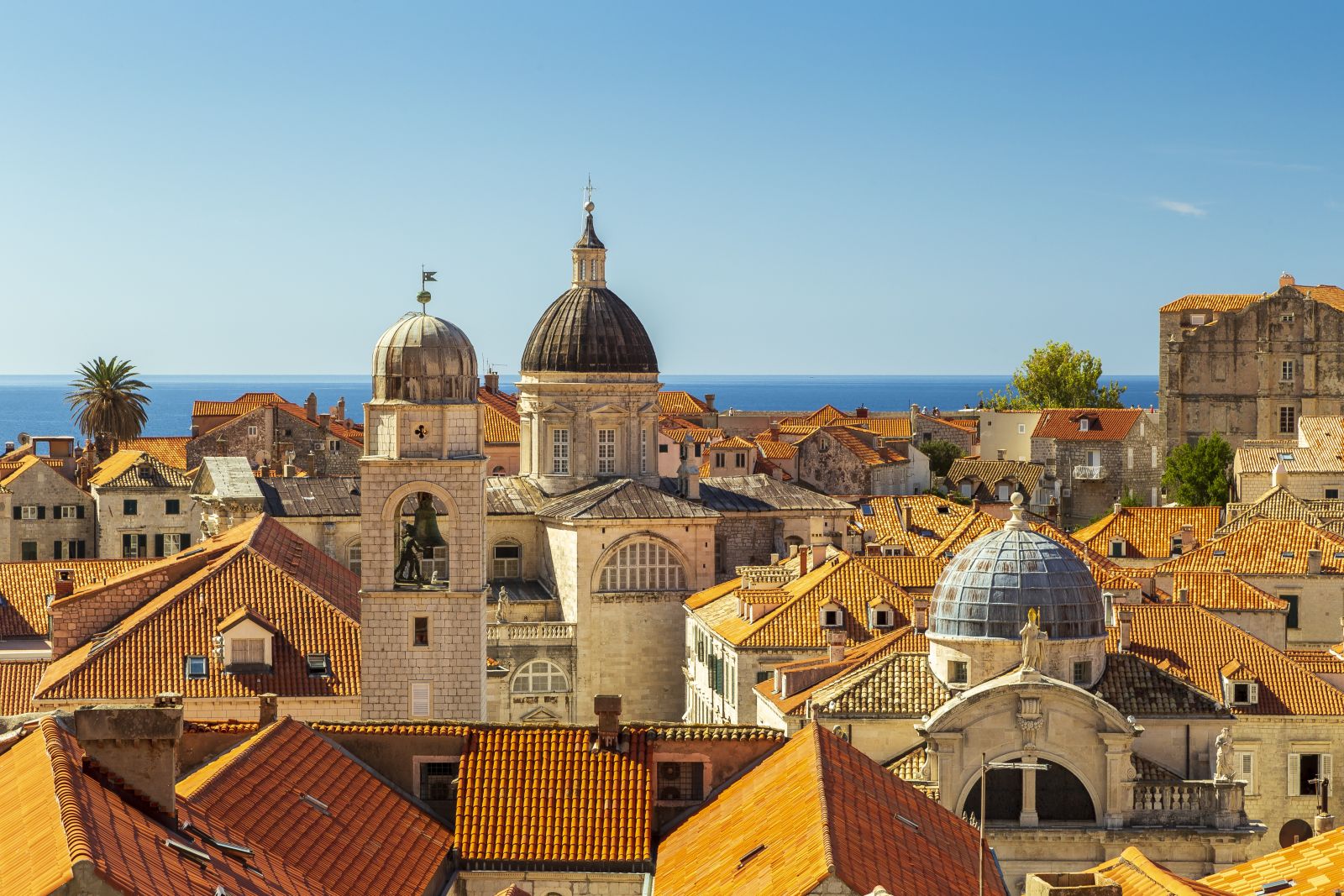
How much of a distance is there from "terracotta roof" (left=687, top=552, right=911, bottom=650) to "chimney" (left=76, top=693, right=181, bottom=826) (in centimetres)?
3360

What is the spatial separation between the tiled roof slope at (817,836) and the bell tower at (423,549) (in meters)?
11.6

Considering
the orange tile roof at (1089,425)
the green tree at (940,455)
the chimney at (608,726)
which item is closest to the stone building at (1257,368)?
the orange tile roof at (1089,425)

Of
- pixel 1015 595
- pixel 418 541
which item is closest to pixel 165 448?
pixel 418 541

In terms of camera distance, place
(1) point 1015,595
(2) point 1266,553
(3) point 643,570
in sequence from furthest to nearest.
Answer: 1. (2) point 1266,553
2. (3) point 643,570
3. (1) point 1015,595

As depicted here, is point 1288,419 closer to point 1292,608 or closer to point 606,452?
point 1292,608

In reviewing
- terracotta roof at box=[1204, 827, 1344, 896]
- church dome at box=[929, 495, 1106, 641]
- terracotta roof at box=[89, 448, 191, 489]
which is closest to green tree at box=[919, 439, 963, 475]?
terracotta roof at box=[89, 448, 191, 489]

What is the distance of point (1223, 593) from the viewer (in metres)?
62.5

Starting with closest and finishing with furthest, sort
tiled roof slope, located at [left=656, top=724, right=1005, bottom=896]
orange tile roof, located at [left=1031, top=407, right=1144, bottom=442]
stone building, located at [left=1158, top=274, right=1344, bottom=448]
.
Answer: tiled roof slope, located at [left=656, top=724, right=1005, bottom=896]
stone building, located at [left=1158, top=274, right=1344, bottom=448]
orange tile roof, located at [left=1031, top=407, right=1144, bottom=442]

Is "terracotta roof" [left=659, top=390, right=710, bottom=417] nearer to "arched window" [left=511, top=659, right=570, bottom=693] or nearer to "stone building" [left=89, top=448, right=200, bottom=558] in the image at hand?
"stone building" [left=89, top=448, right=200, bottom=558]

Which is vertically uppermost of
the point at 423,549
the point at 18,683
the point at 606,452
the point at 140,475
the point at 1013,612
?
the point at 606,452

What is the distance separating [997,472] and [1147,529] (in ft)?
130

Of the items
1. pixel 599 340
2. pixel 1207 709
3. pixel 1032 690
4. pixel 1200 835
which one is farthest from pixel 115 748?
pixel 599 340

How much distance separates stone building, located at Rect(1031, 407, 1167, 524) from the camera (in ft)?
376

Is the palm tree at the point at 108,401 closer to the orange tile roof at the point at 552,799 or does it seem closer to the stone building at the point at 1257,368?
the stone building at the point at 1257,368
